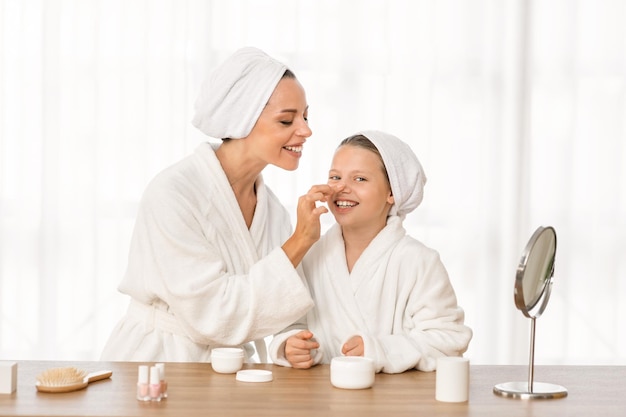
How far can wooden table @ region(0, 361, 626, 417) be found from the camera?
1.67 m

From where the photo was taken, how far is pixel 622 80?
427cm

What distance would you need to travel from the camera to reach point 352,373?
6.14 ft

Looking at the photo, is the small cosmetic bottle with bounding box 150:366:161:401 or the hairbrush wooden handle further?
the hairbrush wooden handle

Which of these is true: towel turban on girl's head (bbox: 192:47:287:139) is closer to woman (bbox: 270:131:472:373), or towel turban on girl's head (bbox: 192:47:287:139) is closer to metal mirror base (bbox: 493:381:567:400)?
woman (bbox: 270:131:472:373)

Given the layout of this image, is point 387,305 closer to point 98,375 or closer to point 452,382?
point 452,382

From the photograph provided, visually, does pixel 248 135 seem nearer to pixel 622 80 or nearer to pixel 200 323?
pixel 200 323

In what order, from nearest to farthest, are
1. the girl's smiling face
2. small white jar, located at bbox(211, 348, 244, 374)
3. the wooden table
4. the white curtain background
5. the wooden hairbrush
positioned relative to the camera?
the wooden table < the wooden hairbrush < small white jar, located at bbox(211, 348, 244, 374) < the girl's smiling face < the white curtain background

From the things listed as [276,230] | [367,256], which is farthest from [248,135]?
[367,256]

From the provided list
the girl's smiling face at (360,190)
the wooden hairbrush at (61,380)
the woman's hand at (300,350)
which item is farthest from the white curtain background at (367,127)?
the wooden hairbrush at (61,380)

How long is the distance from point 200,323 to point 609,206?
2695mm

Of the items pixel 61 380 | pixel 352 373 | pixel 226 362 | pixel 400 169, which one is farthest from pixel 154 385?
pixel 400 169

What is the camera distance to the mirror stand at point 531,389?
72.5 inches

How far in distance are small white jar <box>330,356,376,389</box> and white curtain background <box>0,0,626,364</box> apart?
2.31 m

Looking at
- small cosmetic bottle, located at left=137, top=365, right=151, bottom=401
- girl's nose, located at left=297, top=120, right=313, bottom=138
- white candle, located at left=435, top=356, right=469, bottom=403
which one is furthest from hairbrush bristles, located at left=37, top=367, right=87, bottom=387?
girl's nose, located at left=297, top=120, right=313, bottom=138
